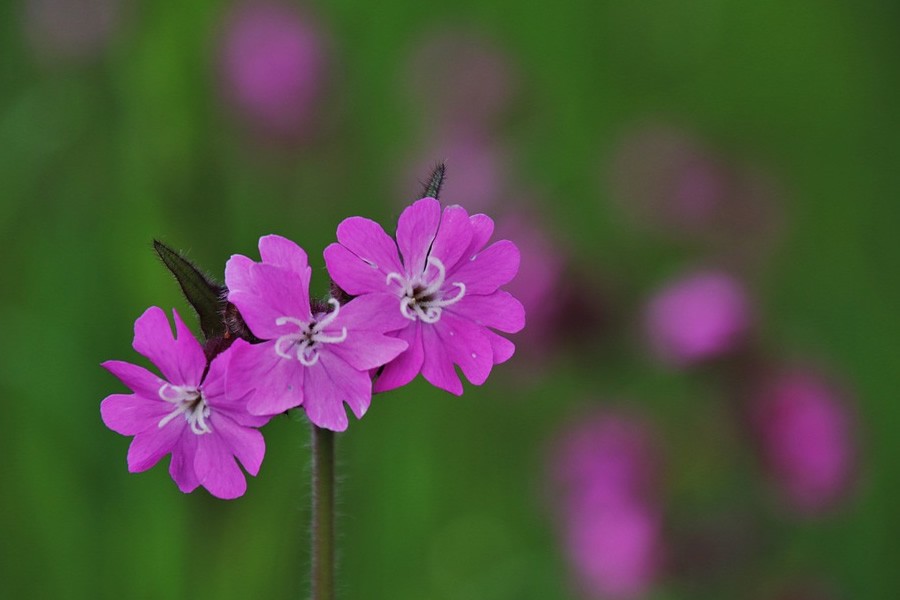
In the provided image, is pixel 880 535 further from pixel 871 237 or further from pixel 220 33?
pixel 220 33

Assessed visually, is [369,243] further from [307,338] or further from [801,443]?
[801,443]

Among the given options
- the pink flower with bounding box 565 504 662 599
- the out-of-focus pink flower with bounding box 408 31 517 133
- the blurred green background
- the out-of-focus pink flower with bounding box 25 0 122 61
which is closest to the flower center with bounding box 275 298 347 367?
the blurred green background

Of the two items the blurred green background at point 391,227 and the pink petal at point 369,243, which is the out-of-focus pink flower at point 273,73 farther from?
the pink petal at point 369,243

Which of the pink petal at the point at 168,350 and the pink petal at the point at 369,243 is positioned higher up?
the pink petal at the point at 369,243

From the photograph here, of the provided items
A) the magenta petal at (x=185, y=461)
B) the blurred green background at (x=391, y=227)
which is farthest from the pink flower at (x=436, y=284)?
the blurred green background at (x=391, y=227)

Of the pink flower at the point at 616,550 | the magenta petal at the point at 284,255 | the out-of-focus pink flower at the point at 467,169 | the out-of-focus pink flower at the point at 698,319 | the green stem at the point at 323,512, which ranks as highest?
the out-of-focus pink flower at the point at 467,169

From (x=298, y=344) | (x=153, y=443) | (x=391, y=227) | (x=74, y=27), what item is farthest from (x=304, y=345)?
(x=74, y=27)

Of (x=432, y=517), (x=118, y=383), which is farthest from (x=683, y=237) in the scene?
(x=118, y=383)
